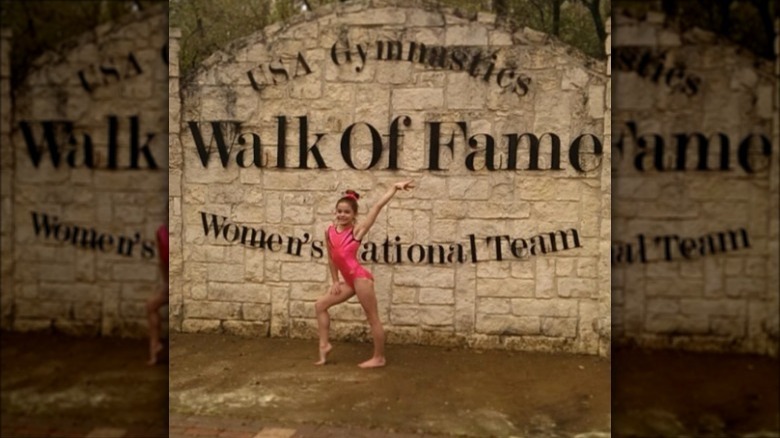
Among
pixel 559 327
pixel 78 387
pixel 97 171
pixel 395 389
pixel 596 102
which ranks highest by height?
pixel 596 102

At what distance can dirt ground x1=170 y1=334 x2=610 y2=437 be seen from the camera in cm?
383

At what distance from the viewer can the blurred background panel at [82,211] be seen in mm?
2316

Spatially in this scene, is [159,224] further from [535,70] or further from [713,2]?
[535,70]

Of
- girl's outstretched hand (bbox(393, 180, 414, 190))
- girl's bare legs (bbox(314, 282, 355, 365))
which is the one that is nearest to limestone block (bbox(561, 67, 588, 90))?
girl's outstretched hand (bbox(393, 180, 414, 190))

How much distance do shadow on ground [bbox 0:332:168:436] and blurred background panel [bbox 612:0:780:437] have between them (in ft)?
5.41

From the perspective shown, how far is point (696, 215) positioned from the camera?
2.68 meters

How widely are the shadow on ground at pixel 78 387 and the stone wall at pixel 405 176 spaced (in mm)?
2350

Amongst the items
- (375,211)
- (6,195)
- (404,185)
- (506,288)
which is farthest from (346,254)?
(6,195)

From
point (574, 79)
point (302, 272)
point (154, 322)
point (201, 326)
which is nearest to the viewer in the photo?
point (154, 322)

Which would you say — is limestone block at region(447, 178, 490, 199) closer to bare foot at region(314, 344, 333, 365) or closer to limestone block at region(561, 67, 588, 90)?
limestone block at region(561, 67, 588, 90)

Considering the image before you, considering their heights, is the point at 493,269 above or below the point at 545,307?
above

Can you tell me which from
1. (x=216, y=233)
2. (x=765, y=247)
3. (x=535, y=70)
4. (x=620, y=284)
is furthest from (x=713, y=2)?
(x=216, y=233)

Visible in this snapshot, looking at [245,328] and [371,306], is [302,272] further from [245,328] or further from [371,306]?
[371,306]

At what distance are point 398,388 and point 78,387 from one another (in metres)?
2.05
